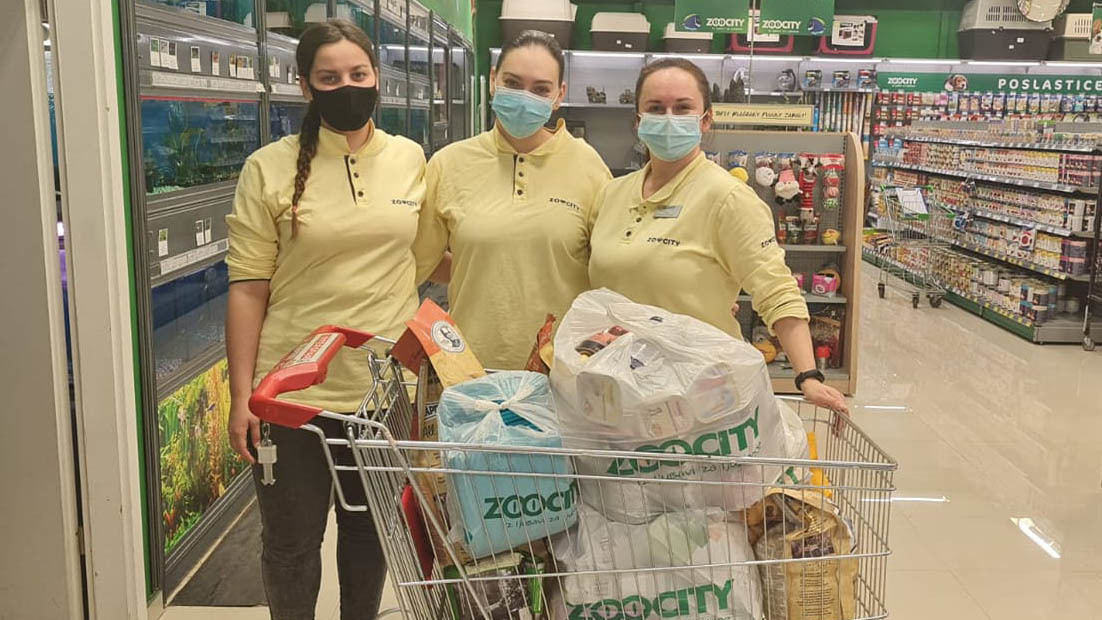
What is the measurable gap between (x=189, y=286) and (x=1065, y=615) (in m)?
3.28

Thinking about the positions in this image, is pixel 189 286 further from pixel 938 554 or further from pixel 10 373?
pixel 938 554

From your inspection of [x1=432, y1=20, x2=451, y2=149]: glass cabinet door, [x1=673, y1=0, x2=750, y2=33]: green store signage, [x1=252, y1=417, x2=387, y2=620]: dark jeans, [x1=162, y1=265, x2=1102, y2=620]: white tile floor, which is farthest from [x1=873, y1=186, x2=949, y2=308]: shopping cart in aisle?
[x1=252, y1=417, x2=387, y2=620]: dark jeans

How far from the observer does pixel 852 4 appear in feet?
40.7

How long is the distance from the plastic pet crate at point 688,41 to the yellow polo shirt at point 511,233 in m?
9.99

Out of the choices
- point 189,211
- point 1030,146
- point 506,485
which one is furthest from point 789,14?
point 506,485

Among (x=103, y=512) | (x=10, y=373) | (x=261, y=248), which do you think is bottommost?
(x=103, y=512)

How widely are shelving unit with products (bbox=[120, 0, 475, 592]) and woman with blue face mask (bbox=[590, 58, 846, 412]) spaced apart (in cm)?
149

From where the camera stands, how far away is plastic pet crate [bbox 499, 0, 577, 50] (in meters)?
11.5

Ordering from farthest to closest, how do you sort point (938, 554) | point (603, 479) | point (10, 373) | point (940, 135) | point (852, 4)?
point (852, 4), point (940, 135), point (938, 554), point (10, 373), point (603, 479)

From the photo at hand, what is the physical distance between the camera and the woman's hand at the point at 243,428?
6.77 ft

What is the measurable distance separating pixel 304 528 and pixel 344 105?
927 millimetres

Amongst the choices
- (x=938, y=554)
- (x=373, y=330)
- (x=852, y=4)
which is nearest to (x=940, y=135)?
(x=852, y=4)

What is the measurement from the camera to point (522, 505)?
1.40 meters

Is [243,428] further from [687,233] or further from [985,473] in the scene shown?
[985,473]
